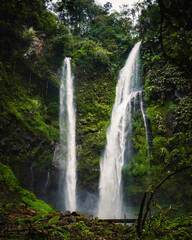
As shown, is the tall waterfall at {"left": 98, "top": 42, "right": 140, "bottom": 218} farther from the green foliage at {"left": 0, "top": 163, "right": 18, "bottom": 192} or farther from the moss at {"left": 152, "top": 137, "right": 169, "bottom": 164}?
the green foliage at {"left": 0, "top": 163, "right": 18, "bottom": 192}

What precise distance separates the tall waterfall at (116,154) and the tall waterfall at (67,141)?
195cm

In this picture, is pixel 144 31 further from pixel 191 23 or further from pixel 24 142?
pixel 191 23

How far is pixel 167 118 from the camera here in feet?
30.7

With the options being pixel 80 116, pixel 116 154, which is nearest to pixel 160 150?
pixel 116 154

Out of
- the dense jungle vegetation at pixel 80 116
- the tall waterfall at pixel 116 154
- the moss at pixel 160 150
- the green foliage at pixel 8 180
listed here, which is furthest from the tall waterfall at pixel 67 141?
the moss at pixel 160 150

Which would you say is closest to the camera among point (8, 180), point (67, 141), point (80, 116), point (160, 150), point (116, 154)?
point (8, 180)

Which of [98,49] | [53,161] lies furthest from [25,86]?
[98,49]

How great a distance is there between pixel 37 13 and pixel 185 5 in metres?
12.9

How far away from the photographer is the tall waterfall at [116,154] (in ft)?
31.4

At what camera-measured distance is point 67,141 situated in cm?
1165

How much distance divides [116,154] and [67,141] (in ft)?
11.9

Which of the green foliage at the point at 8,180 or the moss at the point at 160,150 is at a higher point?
the moss at the point at 160,150

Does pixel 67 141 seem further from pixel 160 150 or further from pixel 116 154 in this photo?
pixel 160 150

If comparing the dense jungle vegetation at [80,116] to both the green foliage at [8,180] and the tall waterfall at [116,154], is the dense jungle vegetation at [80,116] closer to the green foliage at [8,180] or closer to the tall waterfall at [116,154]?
the green foliage at [8,180]
